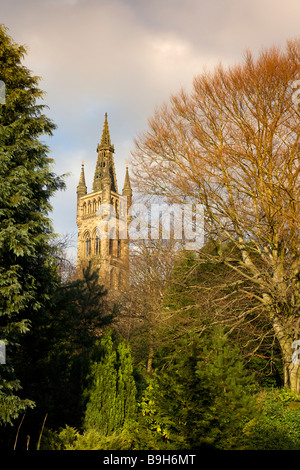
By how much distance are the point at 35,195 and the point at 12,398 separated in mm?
4176

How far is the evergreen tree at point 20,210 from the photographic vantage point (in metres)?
8.17

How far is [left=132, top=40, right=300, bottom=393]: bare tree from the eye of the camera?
12.5m

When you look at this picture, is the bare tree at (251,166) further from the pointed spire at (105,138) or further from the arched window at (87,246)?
the pointed spire at (105,138)

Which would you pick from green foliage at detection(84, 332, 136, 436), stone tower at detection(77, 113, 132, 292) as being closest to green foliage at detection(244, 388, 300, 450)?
green foliage at detection(84, 332, 136, 436)

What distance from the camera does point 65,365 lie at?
1255 cm

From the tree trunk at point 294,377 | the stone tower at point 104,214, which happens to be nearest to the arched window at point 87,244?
the stone tower at point 104,214

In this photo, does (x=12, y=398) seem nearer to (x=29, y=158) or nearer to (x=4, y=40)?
(x=29, y=158)

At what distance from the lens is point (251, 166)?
1344cm

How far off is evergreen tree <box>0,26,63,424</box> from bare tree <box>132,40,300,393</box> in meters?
5.17

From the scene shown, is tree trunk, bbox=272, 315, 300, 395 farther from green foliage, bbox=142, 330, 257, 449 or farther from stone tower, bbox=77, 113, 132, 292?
stone tower, bbox=77, 113, 132, 292

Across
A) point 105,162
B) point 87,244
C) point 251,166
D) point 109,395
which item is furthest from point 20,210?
point 105,162

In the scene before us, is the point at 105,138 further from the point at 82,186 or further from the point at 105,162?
the point at 82,186

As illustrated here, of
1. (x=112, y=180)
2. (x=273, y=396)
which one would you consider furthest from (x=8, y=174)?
(x=112, y=180)

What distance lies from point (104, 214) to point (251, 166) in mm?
58696
